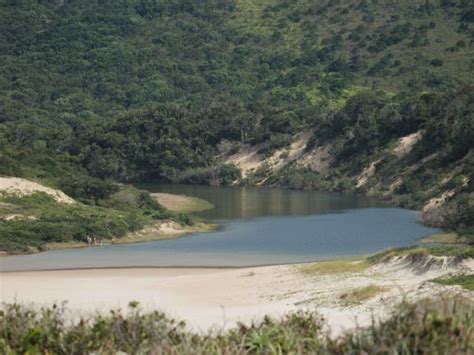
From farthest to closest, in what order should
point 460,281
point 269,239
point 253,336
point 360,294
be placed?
1. point 269,239
2. point 460,281
3. point 360,294
4. point 253,336

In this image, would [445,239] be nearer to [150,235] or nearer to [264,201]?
[150,235]

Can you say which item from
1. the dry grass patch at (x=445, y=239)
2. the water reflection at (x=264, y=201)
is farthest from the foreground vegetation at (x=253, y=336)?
the water reflection at (x=264, y=201)

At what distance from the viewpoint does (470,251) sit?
3953 cm

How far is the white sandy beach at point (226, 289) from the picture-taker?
32.9m

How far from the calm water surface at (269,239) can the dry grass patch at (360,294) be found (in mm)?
16816

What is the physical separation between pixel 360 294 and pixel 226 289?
7599 mm

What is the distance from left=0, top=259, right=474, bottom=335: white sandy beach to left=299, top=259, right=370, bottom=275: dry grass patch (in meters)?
0.52

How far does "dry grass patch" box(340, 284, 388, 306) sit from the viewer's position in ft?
112

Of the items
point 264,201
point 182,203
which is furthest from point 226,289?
point 264,201

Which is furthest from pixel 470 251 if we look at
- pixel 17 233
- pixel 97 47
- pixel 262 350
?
pixel 97 47

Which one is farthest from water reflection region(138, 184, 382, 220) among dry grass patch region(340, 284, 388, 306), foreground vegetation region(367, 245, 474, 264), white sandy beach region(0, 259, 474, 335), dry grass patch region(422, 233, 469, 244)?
dry grass patch region(340, 284, 388, 306)

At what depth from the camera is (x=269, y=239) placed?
63.7 m

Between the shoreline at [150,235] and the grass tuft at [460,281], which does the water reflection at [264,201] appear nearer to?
the shoreline at [150,235]

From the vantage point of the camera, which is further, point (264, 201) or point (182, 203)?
point (264, 201)
